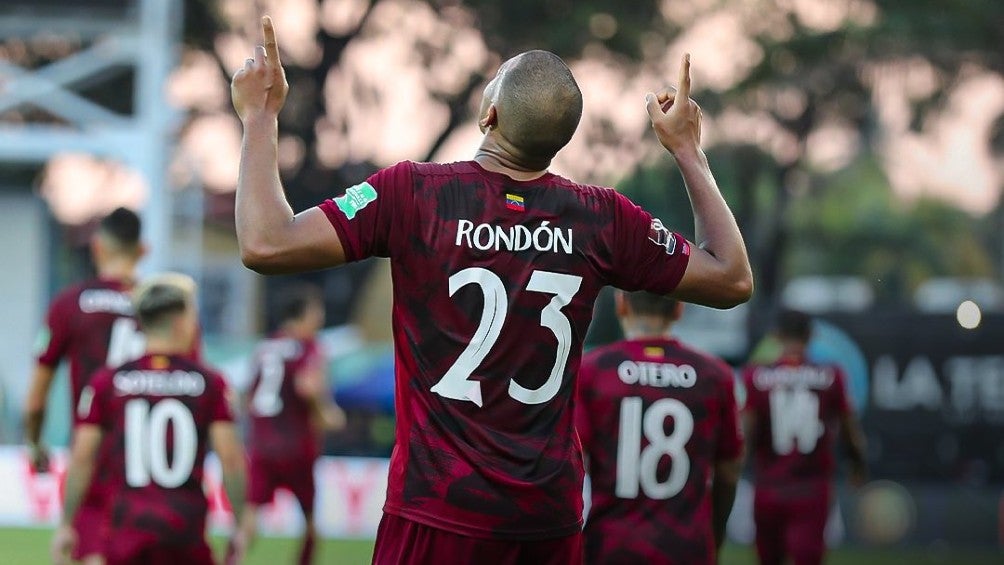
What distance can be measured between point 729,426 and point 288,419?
6575mm

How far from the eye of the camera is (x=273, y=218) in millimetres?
3547

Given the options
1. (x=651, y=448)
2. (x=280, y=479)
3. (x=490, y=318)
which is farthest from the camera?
→ (x=280, y=479)

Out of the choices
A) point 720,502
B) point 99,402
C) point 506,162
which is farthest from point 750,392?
point 506,162

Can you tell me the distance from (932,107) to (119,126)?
15.4 metres

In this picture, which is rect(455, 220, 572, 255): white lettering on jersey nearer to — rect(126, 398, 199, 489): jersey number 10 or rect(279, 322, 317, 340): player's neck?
rect(126, 398, 199, 489): jersey number 10

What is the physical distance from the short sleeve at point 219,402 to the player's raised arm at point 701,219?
317 centimetres

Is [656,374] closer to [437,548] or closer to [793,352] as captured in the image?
[437,548]

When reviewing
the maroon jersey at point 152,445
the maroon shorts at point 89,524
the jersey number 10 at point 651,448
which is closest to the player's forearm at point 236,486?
the maroon jersey at point 152,445

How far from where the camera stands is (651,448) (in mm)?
5918

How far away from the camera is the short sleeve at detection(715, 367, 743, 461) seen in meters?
6.12

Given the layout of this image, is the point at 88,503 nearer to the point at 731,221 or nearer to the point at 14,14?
the point at 731,221

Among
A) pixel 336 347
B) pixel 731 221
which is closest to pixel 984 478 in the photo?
pixel 336 347

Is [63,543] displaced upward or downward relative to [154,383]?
downward

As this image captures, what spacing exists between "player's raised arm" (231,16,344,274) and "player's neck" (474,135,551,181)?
1.67ft
